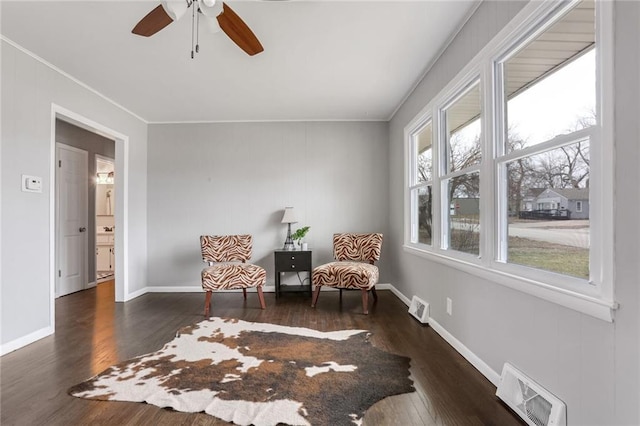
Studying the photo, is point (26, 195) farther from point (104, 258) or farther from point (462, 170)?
point (104, 258)

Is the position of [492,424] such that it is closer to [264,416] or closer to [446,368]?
[446,368]

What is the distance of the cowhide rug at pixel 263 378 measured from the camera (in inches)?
→ 69.1

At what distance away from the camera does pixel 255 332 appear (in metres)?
2.98

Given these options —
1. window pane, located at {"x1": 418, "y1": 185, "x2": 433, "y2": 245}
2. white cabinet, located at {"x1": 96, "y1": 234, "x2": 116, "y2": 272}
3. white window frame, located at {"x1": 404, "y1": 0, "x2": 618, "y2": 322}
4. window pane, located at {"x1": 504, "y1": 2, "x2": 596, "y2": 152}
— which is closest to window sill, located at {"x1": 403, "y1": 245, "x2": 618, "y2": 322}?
white window frame, located at {"x1": 404, "y1": 0, "x2": 618, "y2": 322}

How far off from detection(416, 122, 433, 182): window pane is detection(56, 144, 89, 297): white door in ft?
16.1

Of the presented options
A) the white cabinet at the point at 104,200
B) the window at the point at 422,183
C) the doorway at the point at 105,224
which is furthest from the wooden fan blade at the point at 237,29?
the white cabinet at the point at 104,200

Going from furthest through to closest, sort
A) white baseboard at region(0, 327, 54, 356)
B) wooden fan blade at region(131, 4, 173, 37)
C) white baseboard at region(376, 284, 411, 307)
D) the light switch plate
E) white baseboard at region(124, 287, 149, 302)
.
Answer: white baseboard at region(124, 287, 149, 302), white baseboard at region(376, 284, 411, 307), the light switch plate, white baseboard at region(0, 327, 54, 356), wooden fan blade at region(131, 4, 173, 37)

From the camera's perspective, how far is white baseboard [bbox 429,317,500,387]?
2.01 m

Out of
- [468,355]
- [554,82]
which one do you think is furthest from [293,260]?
[554,82]

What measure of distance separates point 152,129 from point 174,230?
1565 mm

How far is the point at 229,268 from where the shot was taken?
12.4 feet

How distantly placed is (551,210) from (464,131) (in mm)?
1216

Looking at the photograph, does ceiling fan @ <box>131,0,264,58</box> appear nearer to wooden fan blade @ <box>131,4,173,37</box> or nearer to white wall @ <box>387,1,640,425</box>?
wooden fan blade @ <box>131,4,173,37</box>

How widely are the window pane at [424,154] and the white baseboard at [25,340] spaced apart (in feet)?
12.9
